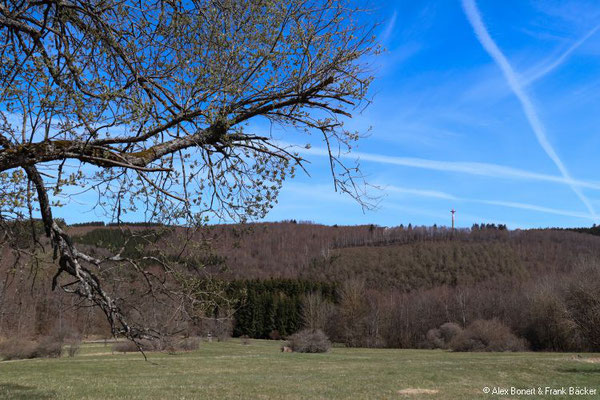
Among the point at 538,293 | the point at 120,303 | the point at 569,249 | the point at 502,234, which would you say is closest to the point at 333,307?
the point at 538,293

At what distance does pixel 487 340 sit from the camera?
169 ft

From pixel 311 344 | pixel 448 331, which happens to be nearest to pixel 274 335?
pixel 448 331

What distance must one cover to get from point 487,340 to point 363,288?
142 feet

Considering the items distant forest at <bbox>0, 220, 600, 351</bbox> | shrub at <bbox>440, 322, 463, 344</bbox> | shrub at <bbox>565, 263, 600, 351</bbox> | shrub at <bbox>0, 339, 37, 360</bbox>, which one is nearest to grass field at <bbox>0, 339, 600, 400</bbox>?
distant forest at <bbox>0, 220, 600, 351</bbox>

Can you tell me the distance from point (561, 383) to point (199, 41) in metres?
19.6

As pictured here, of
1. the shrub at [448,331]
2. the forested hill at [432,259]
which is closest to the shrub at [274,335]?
the forested hill at [432,259]

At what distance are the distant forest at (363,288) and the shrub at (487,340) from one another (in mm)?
3832

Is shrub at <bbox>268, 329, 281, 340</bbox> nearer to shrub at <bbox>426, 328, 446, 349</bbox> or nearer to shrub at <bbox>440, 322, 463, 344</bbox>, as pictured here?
shrub at <bbox>426, 328, 446, 349</bbox>

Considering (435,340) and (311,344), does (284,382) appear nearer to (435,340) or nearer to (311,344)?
(311,344)

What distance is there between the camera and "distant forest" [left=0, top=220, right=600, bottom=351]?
23.5ft

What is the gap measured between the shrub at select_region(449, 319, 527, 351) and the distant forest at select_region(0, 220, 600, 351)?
3.83 metres

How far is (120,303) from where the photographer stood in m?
7.38

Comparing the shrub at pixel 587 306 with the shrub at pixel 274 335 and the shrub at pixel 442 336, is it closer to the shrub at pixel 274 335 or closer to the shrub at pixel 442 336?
the shrub at pixel 442 336

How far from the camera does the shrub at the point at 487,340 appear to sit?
1981 inches
